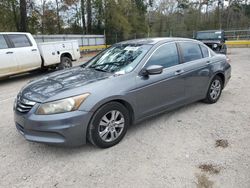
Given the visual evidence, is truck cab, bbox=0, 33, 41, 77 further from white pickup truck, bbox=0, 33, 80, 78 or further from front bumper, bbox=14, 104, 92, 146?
front bumper, bbox=14, 104, 92, 146

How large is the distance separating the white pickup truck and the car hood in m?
4.89

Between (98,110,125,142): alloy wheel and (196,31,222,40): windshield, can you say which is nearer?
(98,110,125,142): alloy wheel

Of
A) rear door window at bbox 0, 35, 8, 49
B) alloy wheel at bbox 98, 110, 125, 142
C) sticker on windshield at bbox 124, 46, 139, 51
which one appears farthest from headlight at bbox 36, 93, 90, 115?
rear door window at bbox 0, 35, 8, 49

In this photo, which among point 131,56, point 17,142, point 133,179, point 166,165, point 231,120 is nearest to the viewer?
point 133,179

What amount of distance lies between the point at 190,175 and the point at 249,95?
396 cm

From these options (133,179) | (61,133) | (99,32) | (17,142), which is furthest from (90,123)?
(99,32)

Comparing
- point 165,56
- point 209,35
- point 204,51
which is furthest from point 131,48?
point 209,35

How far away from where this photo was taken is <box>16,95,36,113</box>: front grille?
3122 mm

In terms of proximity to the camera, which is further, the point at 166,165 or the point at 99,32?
the point at 99,32

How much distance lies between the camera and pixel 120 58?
13.3 feet

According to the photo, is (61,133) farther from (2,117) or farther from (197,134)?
(2,117)

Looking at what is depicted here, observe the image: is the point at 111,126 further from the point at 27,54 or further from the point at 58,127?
the point at 27,54

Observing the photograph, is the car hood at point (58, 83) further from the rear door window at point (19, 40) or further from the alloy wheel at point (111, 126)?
the rear door window at point (19, 40)

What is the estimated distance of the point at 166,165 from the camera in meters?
2.96
